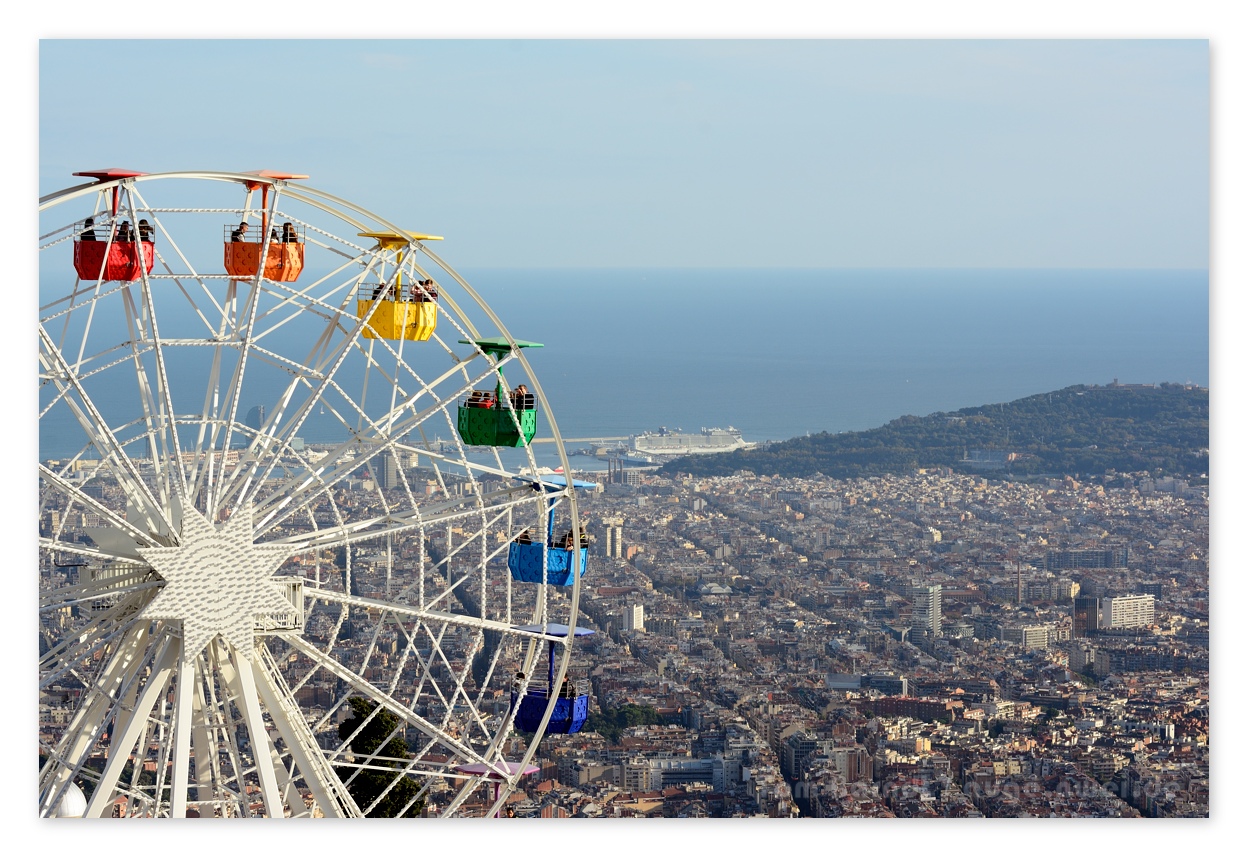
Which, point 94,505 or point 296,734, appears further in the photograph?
point 296,734

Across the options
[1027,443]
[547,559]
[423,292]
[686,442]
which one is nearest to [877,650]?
[1027,443]

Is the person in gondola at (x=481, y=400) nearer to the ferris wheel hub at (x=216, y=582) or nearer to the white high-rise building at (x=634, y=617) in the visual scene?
the ferris wheel hub at (x=216, y=582)

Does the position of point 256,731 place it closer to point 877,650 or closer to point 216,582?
point 216,582

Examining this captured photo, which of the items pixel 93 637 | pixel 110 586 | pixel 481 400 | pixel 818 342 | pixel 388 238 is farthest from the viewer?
pixel 818 342

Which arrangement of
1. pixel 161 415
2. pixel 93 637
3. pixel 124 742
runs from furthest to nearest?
1. pixel 93 637
2. pixel 161 415
3. pixel 124 742

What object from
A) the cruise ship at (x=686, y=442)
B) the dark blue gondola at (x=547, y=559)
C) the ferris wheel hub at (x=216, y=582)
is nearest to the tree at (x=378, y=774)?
the dark blue gondola at (x=547, y=559)

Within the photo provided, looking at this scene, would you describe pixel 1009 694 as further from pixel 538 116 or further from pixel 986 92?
pixel 538 116

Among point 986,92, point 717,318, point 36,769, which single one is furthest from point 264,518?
point 717,318

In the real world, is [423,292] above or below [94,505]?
above

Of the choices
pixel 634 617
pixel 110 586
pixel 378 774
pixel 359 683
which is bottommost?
pixel 634 617
